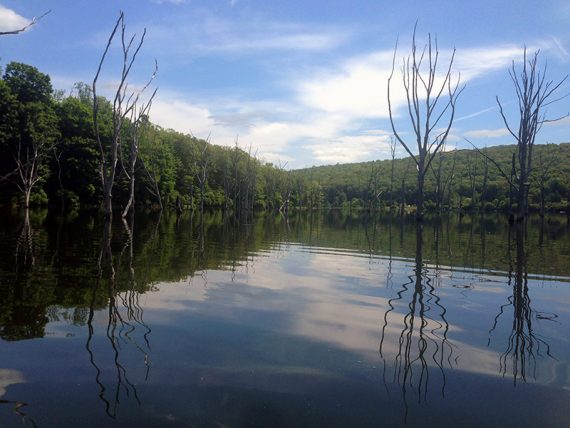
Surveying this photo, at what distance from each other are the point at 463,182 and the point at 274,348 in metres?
103

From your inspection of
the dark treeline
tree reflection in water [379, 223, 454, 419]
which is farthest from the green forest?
tree reflection in water [379, 223, 454, 419]

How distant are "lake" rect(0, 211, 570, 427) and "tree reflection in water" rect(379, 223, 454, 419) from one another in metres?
0.02

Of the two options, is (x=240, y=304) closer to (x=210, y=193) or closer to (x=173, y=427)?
(x=173, y=427)

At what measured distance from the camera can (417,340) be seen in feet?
16.8

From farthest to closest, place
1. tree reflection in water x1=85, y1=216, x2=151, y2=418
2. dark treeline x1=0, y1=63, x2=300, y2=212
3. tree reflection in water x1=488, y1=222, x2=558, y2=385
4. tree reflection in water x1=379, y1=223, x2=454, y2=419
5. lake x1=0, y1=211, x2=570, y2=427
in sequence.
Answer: dark treeline x1=0, y1=63, x2=300, y2=212 < tree reflection in water x1=488, y1=222, x2=558, y2=385 < tree reflection in water x1=379, y1=223, x2=454, y2=419 < tree reflection in water x1=85, y1=216, x2=151, y2=418 < lake x1=0, y1=211, x2=570, y2=427

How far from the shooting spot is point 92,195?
4925 centimetres

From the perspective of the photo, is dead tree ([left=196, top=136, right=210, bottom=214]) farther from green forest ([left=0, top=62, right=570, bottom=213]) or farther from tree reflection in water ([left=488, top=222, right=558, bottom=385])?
tree reflection in water ([left=488, top=222, right=558, bottom=385])

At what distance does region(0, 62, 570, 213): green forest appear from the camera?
3981 centimetres

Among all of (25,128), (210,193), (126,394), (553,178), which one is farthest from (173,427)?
(553,178)

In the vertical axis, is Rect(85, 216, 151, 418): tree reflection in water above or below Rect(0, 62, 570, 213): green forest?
below

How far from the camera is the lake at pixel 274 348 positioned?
132 inches

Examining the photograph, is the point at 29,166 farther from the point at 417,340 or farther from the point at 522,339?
the point at 522,339

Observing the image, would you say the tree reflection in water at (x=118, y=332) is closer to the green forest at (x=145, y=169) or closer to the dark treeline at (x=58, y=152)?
the green forest at (x=145, y=169)

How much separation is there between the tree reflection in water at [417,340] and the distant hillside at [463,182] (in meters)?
56.0
